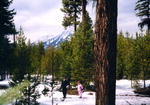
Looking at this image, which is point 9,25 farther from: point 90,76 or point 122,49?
point 122,49

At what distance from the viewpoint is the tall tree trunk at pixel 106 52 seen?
6.47 m

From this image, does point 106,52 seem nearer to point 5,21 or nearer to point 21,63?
point 21,63

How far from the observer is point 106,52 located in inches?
256

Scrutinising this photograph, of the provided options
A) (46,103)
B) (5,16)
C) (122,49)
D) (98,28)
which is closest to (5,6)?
(5,16)

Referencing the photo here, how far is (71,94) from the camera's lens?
3103 cm

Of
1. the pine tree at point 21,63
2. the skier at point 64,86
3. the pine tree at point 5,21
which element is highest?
the pine tree at point 5,21

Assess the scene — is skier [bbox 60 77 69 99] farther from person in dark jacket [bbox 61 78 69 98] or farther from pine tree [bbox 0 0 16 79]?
pine tree [bbox 0 0 16 79]

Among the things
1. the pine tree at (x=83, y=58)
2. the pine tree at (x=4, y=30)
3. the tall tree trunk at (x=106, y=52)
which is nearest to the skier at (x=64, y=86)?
the pine tree at (x=83, y=58)

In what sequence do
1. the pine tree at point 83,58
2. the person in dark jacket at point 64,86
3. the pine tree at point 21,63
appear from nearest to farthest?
the pine tree at point 21,63 < the person in dark jacket at point 64,86 < the pine tree at point 83,58

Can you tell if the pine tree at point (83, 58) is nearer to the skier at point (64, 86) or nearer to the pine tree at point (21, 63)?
the skier at point (64, 86)

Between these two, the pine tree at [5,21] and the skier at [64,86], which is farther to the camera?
the pine tree at [5,21]

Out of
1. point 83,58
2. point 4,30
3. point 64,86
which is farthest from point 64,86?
point 4,30

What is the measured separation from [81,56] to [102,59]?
82.4 feet

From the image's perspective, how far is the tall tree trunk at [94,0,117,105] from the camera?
6.47 metres
